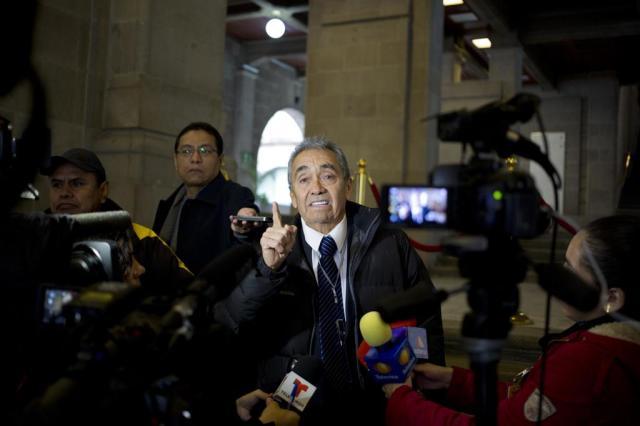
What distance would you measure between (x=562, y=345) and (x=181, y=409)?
1.05 m

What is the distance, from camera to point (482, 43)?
15.0 m

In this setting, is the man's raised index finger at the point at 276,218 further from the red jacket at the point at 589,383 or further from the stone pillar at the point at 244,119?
the stone pillar at the point at 244,119

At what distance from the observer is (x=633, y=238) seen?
1.57 m

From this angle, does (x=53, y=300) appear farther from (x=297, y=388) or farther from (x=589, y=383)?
(x=589, y=383)

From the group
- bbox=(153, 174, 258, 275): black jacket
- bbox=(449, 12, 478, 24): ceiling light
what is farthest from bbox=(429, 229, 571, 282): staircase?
bbox=(153, 174, 258, 275): black jacket

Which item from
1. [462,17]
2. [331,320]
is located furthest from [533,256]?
[331,320]

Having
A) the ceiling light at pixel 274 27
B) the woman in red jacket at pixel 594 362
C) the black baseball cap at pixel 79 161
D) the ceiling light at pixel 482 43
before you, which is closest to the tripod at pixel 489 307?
the woman in red jacket at pixel 594 362

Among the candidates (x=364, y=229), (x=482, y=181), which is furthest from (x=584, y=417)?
(x=364, y=229)

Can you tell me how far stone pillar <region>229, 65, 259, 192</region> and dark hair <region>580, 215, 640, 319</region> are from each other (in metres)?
15.8

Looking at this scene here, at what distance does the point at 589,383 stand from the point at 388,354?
0.51 meters

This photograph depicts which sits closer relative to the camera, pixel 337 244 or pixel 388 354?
pixel 388 354

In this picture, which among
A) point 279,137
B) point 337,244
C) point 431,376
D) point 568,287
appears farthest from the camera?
point 279,137

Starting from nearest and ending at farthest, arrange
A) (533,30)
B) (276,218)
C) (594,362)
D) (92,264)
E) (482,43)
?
(92,264), (594,362), (276,218), (533,30), (482,43)

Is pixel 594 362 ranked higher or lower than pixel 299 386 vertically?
higher
